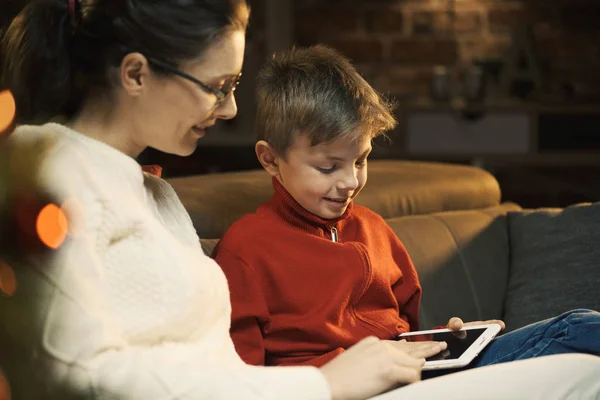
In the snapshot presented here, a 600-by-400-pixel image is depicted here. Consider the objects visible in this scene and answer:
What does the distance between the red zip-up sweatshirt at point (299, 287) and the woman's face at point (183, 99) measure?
36 cm

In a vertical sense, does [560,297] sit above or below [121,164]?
below

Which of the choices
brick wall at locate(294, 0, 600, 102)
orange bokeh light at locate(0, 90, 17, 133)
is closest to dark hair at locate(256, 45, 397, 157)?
orange bokeh light at locate(0, 90, 17, 133)

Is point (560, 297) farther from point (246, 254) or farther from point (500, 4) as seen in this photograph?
point (500, 4)

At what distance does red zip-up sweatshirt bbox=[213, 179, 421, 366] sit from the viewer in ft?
4.73

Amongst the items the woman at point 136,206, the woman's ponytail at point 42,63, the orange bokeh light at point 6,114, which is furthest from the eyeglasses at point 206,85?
the orange bokeh light at point 6,114

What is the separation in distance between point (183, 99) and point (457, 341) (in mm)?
654

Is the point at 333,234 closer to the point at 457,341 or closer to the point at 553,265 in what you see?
the point at 457,341

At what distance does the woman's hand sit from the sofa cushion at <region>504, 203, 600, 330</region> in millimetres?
895

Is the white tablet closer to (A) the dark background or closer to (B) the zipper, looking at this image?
(B) the zipper

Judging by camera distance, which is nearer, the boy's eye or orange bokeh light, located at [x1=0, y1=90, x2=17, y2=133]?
orange bokeh light, located at [x1=0, y1=90, x2=17, y2=133]

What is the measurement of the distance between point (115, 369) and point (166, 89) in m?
0.35

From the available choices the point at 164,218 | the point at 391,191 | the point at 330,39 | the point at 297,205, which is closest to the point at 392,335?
the point at 297,205

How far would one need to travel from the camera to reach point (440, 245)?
6.91 ft

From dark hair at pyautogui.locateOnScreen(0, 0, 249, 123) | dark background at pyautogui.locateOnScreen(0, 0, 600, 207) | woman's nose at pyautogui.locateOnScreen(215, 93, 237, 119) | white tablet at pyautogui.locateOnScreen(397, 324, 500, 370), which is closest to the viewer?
dark hair at pyautogui.locateOnScreen(0, 0, 249, 123)
